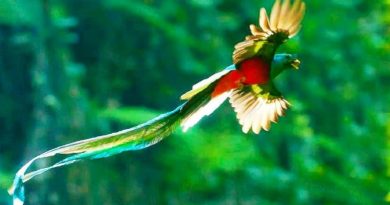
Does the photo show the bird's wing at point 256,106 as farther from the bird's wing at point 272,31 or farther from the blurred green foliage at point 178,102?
the blurred green foliage at point 178,102

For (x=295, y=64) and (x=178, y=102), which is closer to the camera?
(x=295, y=64)

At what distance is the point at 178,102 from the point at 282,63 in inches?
277

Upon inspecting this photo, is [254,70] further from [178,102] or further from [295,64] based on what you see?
[178,102]

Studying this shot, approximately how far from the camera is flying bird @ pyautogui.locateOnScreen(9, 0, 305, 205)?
2.51ft

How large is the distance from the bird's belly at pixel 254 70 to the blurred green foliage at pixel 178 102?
19.5 feet

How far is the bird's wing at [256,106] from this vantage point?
0.81 meters

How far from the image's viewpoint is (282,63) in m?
0.79

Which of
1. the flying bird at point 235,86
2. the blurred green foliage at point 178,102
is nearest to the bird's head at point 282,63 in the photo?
the flying bird at point 235,86

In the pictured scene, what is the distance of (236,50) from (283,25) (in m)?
0.05

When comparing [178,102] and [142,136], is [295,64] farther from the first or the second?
[178,102]

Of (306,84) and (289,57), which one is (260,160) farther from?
(289,57)

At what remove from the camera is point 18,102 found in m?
7.77

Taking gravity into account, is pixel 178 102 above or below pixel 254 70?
above

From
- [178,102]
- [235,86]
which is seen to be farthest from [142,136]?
[178,102]
